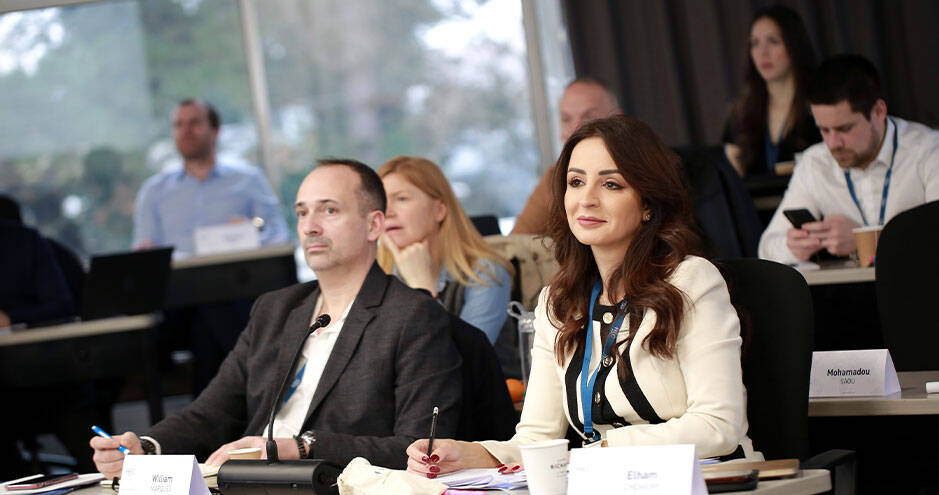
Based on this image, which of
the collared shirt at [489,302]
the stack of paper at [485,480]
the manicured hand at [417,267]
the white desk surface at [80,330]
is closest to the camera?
the stack of paper at [485,480]

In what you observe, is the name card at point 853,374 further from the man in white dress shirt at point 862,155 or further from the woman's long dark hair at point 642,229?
the man in white dress shirt at point 862,155

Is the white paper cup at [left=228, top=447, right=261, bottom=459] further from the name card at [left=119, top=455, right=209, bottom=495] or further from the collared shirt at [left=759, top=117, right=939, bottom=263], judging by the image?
the collared shirt at [left=759, top=117, right=939, bottom=263]

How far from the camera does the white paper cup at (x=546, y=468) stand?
1689mm

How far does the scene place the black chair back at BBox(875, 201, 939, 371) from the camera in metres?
2.89

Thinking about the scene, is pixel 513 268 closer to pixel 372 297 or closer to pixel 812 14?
pixel 372 297

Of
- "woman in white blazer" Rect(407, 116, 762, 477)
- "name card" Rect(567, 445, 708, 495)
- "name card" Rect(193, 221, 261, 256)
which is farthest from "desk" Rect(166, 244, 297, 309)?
"name card" Rect(567, 445, 708, 495)

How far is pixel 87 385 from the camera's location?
16.2 ft

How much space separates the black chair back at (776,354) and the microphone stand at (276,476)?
82 cm

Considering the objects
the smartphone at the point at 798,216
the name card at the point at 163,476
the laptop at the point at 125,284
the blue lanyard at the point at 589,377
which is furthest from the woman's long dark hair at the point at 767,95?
the name card at the point at 163,476

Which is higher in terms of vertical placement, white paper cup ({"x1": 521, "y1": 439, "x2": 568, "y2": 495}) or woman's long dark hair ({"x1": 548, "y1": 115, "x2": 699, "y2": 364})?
woman's long dark hair ({"x1": 548, "y1": 115, "x2": 699, "y2": 364})

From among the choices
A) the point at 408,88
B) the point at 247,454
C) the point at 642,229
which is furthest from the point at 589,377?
the point at 408,88

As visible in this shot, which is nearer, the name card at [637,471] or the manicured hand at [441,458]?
the name card at [637,471]

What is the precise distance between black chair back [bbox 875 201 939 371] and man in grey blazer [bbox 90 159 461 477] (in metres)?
1.16

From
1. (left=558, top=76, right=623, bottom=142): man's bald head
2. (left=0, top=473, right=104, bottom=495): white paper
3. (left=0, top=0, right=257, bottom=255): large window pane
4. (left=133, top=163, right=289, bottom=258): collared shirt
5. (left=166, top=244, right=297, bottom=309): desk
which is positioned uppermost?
(left=0, top=0, right=257, bottom=255): large window pane
